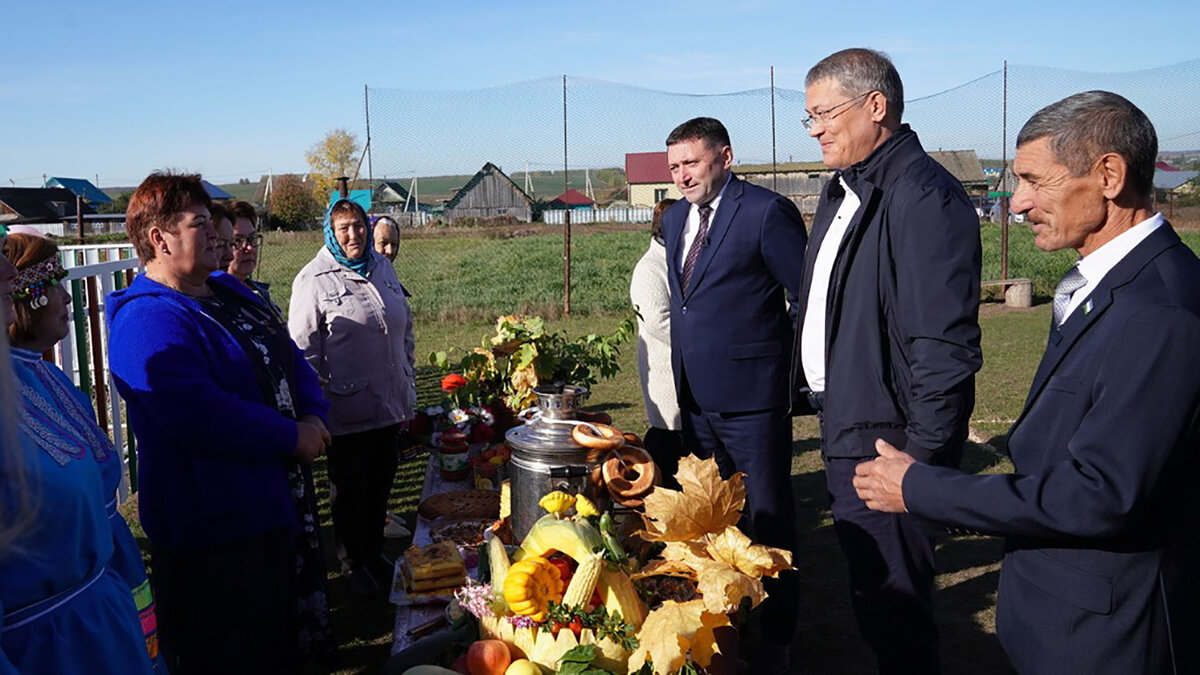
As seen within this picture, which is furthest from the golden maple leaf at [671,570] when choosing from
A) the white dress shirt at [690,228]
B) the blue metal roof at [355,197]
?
the blue metal roof at [355,197]

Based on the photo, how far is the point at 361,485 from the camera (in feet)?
14.7

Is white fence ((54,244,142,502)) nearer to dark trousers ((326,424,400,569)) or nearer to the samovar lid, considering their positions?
dark trousers ((326,424,400,569))

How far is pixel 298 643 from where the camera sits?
330cm

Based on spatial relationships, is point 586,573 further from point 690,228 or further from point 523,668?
point 690,228

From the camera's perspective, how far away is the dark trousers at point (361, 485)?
445 centimetres

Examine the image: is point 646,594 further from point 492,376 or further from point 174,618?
point 492,376

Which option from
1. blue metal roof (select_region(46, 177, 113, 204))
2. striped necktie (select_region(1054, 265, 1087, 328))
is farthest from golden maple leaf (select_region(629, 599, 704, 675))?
blue metal roof (select_region(46, 177, 113, 204))

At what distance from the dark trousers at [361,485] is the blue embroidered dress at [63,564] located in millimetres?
2257

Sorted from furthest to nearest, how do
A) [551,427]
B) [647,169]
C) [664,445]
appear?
1. [647,169]
2. [664,445]
3. [551,427]

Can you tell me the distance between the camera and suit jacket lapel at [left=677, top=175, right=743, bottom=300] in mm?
3852

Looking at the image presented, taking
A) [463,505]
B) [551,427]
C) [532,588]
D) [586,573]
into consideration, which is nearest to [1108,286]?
[586,573]

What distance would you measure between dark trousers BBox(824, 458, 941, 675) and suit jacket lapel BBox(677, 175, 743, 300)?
4.15ft

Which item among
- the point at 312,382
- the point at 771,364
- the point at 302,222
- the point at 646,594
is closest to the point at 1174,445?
the point at 646,594

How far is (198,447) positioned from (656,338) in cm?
245
